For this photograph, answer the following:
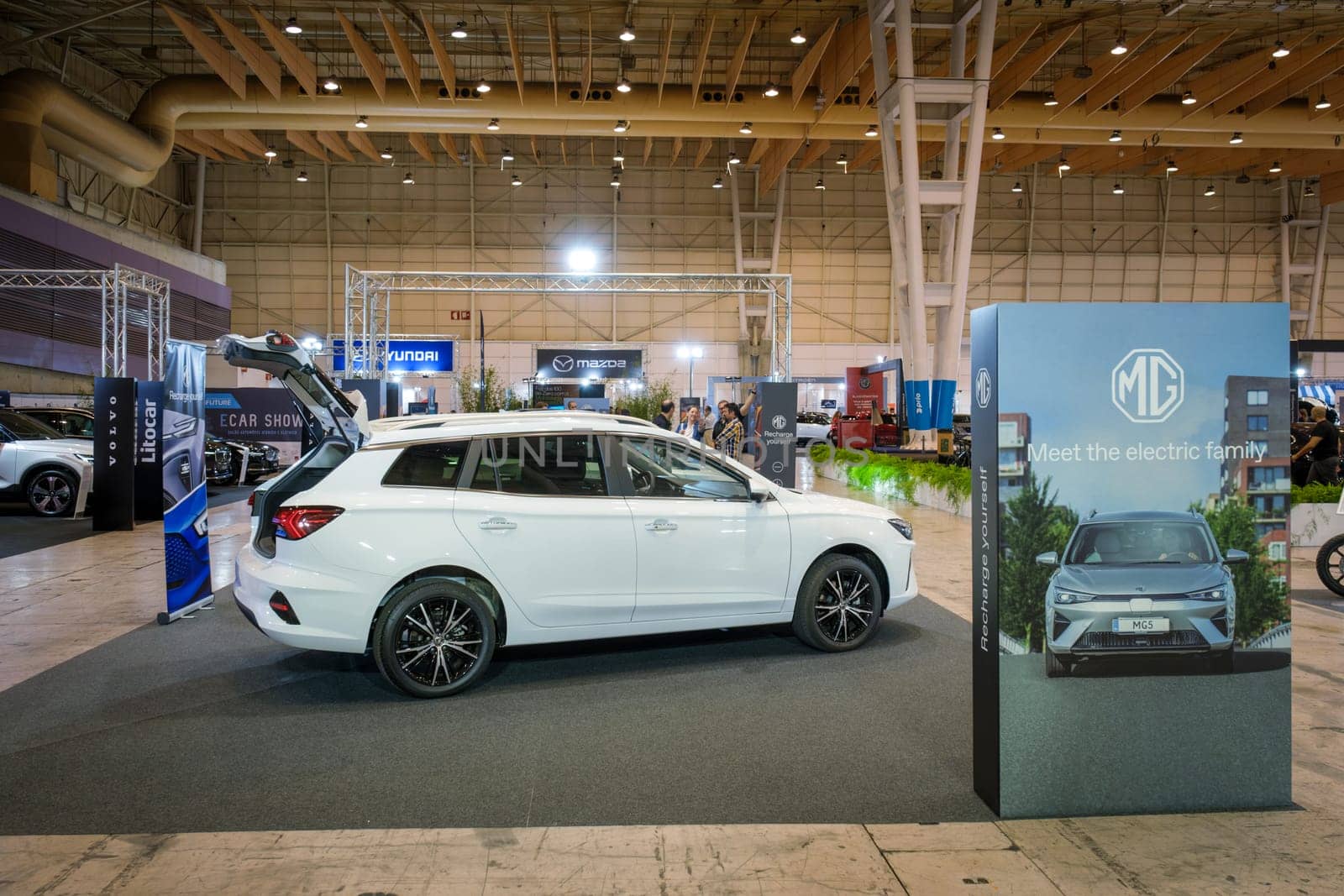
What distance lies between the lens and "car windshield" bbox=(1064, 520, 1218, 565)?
3.34 m

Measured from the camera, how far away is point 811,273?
119 feet

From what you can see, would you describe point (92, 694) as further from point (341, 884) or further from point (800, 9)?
point (800, 9)

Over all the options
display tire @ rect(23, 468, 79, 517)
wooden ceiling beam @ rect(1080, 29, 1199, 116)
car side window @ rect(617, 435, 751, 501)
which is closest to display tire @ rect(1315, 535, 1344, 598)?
car side window @ rect(617, 435, 751, 501)

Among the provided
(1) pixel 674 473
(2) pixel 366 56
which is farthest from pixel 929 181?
(1) pixel 674 473

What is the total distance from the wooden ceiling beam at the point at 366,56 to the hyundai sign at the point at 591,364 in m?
7.97

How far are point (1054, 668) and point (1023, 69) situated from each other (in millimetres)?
23826

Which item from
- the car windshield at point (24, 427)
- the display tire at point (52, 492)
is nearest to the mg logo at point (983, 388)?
the display tire at point (52, 492)

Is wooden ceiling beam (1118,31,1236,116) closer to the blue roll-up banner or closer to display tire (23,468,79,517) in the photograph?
the blue roll-up banner

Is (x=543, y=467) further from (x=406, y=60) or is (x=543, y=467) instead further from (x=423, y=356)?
(x=423, y=356)

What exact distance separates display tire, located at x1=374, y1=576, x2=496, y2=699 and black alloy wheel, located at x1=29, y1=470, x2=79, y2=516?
1076 cm

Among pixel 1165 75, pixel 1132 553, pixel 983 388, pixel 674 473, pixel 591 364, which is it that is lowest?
pixel 1132 553

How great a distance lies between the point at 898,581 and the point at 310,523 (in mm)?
3619

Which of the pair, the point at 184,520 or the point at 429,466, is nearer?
the point at 429,466

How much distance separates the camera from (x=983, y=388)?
341 centimetres
